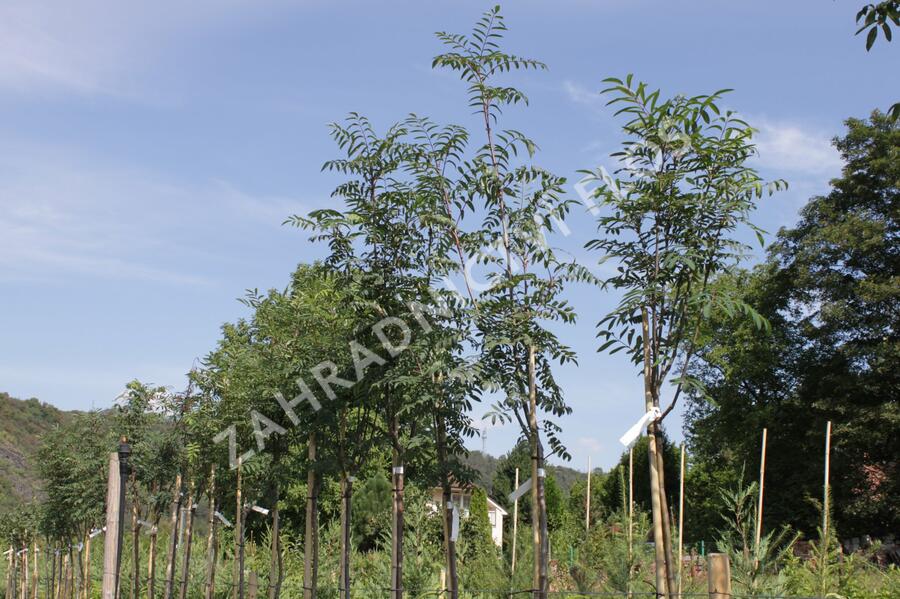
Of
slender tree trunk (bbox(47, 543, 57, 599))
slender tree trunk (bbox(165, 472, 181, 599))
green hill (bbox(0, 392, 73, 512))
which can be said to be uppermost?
green hill (bbox(0, 392, 73, 512))

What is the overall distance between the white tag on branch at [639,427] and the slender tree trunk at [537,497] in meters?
1.10

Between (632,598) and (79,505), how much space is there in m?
9.82

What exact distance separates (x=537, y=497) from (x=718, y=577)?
1.44 m

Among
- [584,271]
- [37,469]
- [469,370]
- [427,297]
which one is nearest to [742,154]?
[584,271]

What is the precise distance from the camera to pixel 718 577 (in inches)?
224

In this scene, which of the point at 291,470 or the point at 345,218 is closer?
Answer: the point at 345,218

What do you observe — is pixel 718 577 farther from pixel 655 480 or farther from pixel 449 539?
pixel 449 539

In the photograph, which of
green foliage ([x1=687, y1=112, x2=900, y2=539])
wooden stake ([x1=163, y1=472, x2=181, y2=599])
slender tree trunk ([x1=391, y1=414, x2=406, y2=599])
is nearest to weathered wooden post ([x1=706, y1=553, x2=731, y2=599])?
slender tree trunk ([x1=391, y1=414, x2=406, y2=599])

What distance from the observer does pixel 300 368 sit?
9.34 metres

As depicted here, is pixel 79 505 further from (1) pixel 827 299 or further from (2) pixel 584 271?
(1) pixel 827 299

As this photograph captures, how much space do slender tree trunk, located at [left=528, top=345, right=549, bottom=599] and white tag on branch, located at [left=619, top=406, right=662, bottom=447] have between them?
110 centimetres

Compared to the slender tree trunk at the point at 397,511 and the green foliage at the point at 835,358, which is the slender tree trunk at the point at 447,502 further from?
the green foliage at the point at 835,358

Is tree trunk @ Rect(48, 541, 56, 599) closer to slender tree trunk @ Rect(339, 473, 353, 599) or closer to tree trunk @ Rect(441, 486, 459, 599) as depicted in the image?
slender tree trunk @ Rect(339, 473, 353, 599)

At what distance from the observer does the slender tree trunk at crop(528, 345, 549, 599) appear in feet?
21.5
